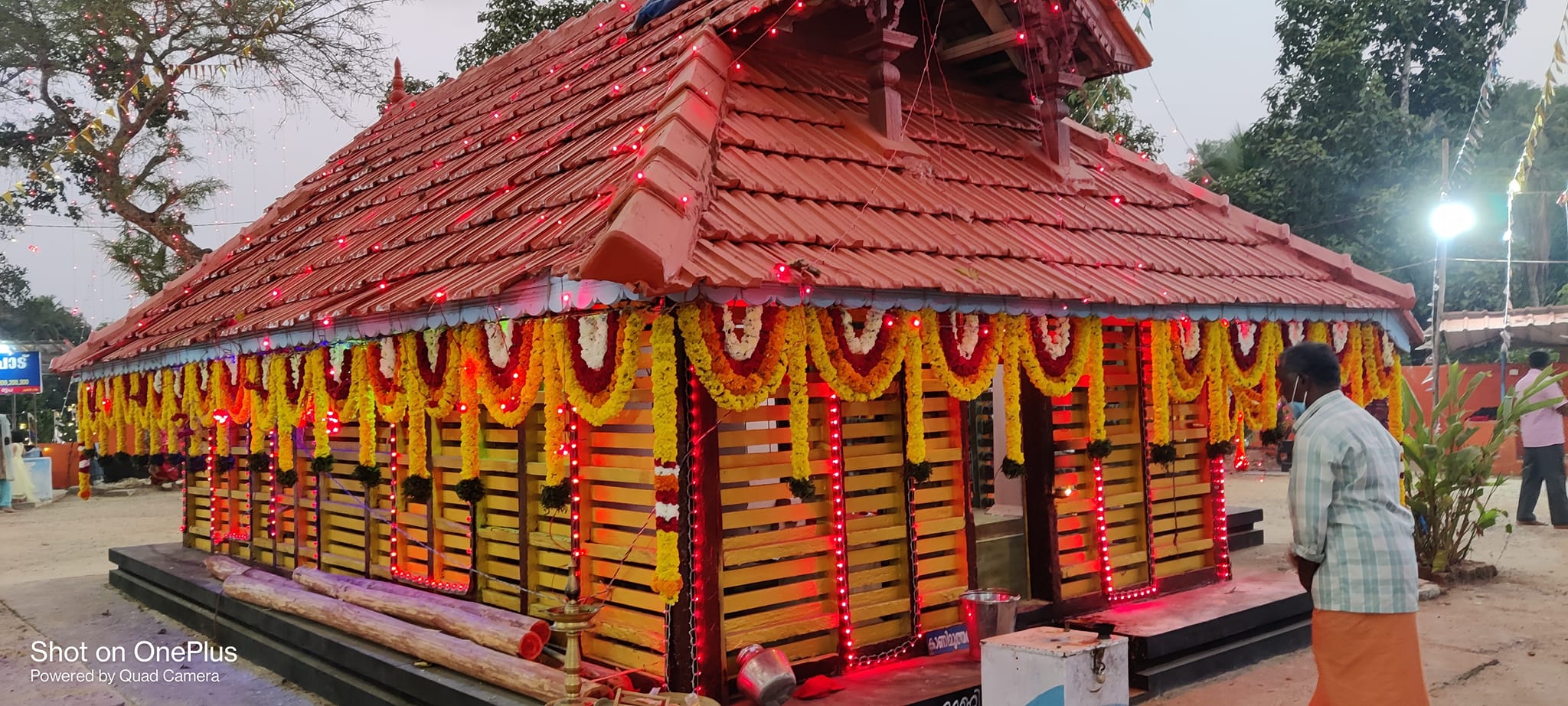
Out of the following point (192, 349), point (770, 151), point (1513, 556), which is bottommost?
point (1513, 556)

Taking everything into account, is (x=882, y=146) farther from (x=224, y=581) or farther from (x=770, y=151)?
(x=224, y=581)

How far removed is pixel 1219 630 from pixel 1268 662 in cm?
52

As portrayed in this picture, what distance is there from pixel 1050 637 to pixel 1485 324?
781 inches

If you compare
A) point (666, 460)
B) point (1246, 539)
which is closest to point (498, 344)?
point (666, 460)

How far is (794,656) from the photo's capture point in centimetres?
619

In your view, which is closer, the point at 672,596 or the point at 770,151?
the point at 672,596

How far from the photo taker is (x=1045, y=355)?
6.95 m

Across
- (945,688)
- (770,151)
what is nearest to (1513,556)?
(945,688)

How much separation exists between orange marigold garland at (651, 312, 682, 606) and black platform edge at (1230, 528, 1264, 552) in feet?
26.5

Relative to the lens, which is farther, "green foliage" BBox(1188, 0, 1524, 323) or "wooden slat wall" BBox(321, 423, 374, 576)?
"green foliage" BBox(1188, 0, 1524, 323)

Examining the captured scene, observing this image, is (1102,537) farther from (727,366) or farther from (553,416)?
(553,416)

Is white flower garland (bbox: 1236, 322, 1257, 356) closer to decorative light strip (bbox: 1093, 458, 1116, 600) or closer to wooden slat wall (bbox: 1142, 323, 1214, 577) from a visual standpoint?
wooden slat wall (bbox: 1142, 323, 1214, 577)

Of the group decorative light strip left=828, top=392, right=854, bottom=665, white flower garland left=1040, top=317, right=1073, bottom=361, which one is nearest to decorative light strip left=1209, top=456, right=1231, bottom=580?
white flower garland left=1040, top=317, right=1073, bottom=361

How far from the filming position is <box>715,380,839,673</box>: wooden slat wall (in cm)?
594
